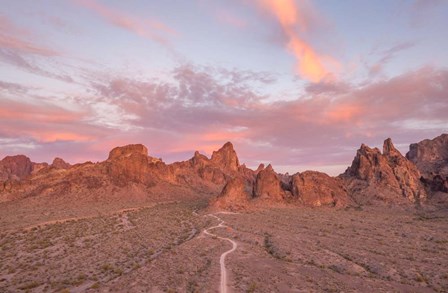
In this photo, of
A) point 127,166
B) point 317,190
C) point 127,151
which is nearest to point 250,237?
point 317,190

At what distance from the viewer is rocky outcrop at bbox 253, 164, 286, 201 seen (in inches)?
4124

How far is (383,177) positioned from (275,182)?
3413 centimetres

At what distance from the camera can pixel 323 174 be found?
11700cm

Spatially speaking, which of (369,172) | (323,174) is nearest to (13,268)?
(323,174)

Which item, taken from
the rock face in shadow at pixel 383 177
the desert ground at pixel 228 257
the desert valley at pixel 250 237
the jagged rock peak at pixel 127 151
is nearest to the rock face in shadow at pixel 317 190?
the desert valley at pixel 250 237

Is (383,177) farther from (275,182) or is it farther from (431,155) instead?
(431,155)

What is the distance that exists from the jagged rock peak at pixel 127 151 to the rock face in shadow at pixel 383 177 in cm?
9490

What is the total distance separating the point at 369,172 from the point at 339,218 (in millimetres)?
42486

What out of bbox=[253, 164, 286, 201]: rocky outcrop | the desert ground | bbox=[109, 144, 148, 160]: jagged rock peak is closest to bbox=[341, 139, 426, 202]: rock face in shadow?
bbox=[253, 164, 286, 201]: rocky outcrop

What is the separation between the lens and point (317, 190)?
356 ft

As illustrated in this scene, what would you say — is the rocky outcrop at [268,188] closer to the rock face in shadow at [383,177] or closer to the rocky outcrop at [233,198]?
the rocky outcrop at [233,198]

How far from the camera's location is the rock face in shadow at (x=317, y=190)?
106m

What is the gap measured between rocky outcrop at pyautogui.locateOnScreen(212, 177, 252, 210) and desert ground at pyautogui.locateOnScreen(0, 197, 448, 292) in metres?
20.4

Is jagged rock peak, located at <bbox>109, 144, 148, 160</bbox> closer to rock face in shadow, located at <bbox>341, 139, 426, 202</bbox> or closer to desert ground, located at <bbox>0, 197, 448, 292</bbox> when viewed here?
rock face in shadow, located at <bbox>341, 139, 426, 202</bbox>
